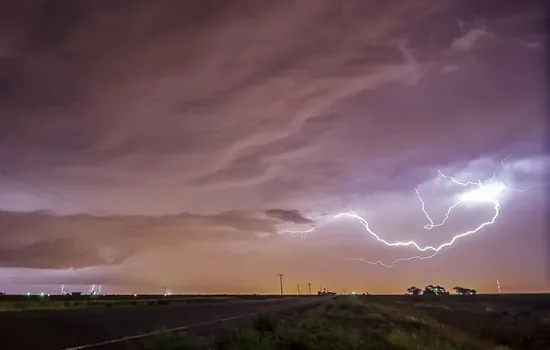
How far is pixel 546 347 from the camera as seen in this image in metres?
46.0

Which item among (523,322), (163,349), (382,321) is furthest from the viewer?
(523,322)

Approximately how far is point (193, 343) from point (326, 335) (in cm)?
732

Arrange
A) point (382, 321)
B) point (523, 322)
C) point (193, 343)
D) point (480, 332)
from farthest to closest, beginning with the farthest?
point (523, 322) → point (480, 332) → point (382, 321) → point (193, 343)

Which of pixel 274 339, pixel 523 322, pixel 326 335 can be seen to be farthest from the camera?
pixel 523 322

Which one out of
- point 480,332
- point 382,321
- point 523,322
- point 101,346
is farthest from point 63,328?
point 523,322

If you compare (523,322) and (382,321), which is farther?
(523,322)

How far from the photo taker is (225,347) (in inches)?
674

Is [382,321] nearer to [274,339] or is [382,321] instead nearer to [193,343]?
[274,339]

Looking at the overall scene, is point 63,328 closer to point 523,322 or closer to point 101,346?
point 101,346

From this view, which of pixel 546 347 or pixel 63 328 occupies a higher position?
pixel 63 328

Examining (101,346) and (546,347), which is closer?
(101,346)

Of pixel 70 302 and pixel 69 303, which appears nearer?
pixel 69 303

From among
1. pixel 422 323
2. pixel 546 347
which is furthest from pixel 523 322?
pixel 422 323

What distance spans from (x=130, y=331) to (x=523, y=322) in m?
54.7
